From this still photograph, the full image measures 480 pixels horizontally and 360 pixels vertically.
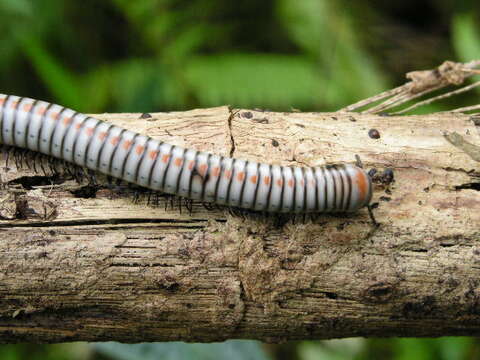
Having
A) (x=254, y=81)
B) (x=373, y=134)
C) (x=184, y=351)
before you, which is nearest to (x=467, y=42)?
(x=254, y=81)

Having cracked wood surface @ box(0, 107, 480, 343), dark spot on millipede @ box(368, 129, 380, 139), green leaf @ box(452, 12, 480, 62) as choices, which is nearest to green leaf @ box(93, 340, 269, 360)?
cracked wood surface @ box(0, 107, 480, 343)

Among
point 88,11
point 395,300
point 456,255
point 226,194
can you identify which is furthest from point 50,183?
point 88,11

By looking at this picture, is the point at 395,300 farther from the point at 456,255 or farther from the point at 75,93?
the point at 75,93

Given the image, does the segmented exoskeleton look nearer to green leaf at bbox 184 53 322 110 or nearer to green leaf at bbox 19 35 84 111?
green leaf at bbox 19 35 84 111

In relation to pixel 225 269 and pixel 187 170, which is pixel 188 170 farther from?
pixel 225 269

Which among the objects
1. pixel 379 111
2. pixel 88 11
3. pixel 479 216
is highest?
pixel 88 11

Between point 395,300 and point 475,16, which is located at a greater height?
point 475,16
